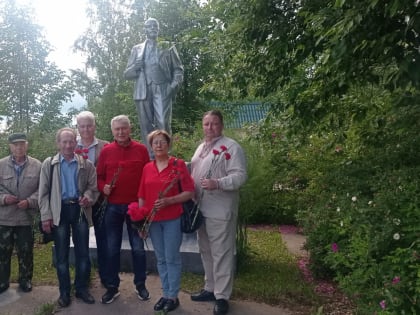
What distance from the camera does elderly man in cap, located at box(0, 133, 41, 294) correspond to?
417 cm

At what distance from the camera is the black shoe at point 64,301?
13.2 feet

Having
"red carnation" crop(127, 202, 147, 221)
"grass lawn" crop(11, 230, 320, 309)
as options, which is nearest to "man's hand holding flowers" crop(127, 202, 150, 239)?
"red carnation" crop(127, 202, 147, 221)

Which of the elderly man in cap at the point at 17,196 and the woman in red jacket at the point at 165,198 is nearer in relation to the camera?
the woman in red jacket at the point at 165,198

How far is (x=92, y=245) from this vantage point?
17.2 ft

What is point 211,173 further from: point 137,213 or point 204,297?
point 204,297

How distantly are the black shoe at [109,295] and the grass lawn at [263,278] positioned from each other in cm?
74

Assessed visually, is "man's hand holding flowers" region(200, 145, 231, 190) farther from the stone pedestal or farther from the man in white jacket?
the stone pedestal

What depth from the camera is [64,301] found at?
13.2 feet

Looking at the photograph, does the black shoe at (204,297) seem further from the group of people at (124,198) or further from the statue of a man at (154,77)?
the statue of a man at (154,77)

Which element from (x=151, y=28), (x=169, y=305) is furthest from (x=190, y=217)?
(x=151, y=28)

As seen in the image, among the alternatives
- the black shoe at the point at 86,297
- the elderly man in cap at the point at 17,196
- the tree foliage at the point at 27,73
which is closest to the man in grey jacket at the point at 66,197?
the black shoe at the point at 86,297

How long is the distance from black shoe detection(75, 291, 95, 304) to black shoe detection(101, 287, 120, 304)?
0.33ft

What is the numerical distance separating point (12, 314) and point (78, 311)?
23.3 inches

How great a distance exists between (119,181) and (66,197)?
488mm
